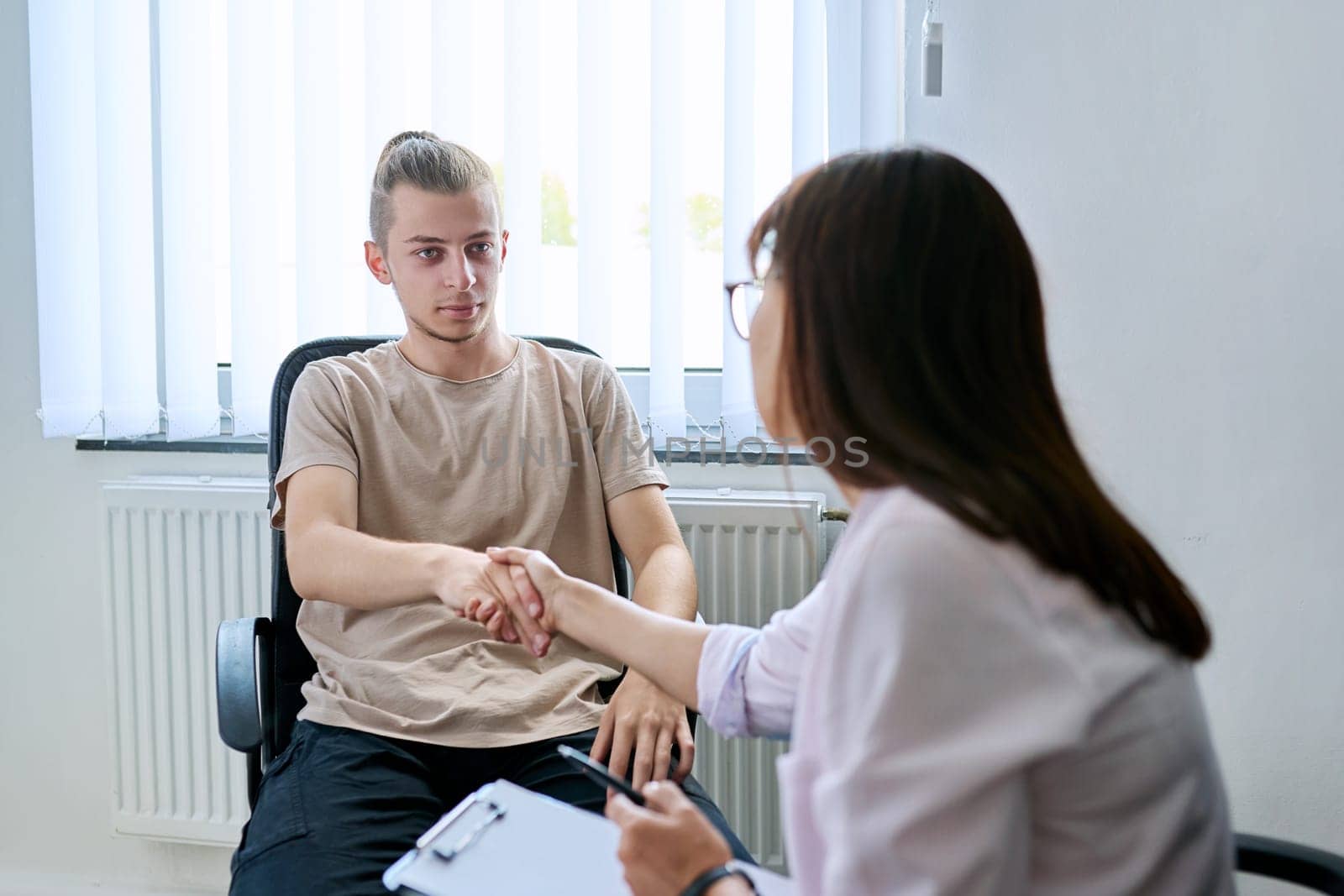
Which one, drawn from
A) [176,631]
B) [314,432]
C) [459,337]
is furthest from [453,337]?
[176,631]

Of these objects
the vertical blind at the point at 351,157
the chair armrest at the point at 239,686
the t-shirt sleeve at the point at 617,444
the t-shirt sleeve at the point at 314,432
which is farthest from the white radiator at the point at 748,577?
the chair armrest at the point at 239,686

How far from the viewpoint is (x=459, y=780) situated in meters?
1.37

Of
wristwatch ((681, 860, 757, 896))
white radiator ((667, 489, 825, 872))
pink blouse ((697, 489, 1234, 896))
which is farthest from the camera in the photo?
white radiator ((667, 489, 825, 872))

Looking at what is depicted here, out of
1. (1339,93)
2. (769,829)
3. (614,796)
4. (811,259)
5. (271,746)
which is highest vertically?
(1339,93)

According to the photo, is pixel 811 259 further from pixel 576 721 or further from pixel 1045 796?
pixel 576 721

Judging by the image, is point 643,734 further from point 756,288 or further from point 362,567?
point 756,288

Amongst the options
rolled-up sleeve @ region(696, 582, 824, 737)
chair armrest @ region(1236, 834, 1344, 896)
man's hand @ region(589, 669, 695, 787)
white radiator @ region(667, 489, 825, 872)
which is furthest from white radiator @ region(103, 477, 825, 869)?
chair armrest @ region(1236, 834, 1344, 896)

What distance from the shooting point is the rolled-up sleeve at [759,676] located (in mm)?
1000

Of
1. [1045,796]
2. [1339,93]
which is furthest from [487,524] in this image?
[1339,93]

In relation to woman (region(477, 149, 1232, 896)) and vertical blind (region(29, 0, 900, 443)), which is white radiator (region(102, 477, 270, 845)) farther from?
woman (region(477, 149, 1232, 896))

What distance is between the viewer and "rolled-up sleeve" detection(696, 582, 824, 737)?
1.00m

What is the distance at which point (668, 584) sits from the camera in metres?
1.51

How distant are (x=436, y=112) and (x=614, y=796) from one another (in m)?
1.43

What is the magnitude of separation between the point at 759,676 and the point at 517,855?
0.27 meters
